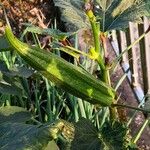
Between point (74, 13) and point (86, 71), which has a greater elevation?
point (74, 13)

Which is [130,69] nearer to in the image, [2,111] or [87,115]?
[87,115]

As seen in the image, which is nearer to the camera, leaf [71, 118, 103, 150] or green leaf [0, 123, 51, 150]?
green leaf [0, 123, 51, 150]

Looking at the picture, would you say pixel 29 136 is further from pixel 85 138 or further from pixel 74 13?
pixel 74 13

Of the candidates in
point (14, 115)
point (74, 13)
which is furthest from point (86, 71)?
point (14, 115)

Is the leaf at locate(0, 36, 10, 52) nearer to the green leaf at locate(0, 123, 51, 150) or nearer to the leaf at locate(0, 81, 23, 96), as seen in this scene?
the leaf at locate(0, 81, 23, 96)

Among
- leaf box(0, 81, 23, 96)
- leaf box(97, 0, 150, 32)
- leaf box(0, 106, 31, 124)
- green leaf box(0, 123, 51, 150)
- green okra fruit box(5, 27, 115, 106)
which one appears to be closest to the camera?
green leaf box(0, 123, 51, 150)

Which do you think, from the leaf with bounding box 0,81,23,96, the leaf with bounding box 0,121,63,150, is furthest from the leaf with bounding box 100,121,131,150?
the leaf with bounding box 0,81,23,96
